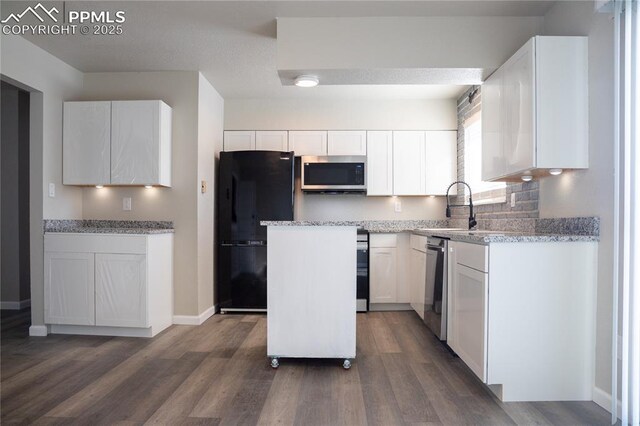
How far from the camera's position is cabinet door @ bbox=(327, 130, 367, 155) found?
14.6ft

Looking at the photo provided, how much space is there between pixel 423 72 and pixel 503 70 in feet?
1.73

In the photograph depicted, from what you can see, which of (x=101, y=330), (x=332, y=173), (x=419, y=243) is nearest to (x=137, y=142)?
(x=101, y=330)

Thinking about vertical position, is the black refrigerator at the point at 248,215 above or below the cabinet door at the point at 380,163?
below

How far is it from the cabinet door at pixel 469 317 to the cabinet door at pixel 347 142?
2.19 meters

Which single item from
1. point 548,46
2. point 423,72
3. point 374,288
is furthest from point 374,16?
point 374,288

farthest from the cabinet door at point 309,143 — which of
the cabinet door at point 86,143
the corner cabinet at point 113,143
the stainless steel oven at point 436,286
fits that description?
the cabinet door at point 86,143

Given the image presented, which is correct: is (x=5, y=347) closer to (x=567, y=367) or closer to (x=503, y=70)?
(x=567, y=367)

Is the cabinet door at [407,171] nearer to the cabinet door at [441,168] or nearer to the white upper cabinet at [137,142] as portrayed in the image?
the cabinet door at [441,168]

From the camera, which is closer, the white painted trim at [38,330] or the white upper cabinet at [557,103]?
the white upper cabinet at [557,103]

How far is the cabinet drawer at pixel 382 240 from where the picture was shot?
13.6 ft

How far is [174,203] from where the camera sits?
3662 mm

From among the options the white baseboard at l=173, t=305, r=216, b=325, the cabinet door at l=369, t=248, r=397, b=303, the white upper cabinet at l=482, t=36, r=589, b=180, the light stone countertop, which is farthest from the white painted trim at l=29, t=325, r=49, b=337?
the white upper cabinet at l=482, t=36, r=589, b=180

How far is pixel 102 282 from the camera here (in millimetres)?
3213

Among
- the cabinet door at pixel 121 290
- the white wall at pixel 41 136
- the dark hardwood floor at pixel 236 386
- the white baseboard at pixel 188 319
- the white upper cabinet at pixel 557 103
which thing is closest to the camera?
the dark hardwood floor at pixel 236 386
